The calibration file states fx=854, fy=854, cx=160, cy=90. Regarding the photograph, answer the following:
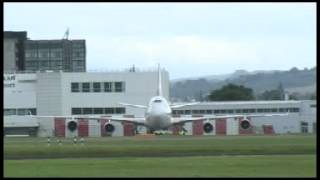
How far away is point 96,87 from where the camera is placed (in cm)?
15562

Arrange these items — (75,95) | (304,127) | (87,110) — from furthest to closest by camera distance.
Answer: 1. (304,127)
2. (75,95)
3. (87,110)

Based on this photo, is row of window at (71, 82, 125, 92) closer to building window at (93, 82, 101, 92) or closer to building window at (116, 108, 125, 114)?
building window at (93, 82, 101, 92)

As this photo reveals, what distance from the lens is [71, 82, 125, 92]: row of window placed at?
511 feet

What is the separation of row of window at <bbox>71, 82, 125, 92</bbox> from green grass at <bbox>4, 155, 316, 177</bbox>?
11548 centimetres

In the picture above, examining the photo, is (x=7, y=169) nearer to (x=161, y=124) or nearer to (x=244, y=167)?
(x=244, y=167)

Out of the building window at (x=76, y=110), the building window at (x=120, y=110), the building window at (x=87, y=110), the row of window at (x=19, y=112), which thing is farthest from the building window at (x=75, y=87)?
the building window at (x=120, y=110)

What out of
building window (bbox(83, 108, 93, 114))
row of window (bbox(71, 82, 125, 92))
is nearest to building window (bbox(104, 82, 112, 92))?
row of window (bbox(71, 82, 125, 92))

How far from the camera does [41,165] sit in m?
36.9

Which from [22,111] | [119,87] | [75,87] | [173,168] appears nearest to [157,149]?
[173,168]

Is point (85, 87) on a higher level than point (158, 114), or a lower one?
higher

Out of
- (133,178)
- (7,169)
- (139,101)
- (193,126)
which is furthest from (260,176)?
(139,101)

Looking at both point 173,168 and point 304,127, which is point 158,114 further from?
point 304,127

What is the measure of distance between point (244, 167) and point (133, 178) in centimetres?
765

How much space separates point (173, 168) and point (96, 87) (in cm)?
12247
